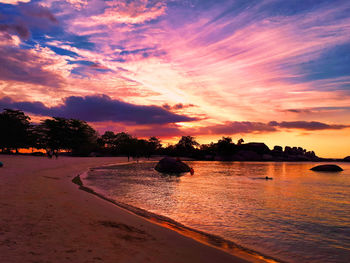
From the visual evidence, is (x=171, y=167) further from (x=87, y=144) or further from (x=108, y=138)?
(x=108, y=138)

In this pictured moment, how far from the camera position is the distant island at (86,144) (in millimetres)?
76750

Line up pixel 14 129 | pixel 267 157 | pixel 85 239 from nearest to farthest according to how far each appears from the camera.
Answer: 1. pixel 85 239
2. pixel 14 129
3. pixel 267 157

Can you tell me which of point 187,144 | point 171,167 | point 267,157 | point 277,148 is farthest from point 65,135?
point 277,148

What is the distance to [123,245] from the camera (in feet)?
18.5

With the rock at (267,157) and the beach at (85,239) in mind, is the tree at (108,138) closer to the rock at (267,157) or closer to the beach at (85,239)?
the rock at (267,157)

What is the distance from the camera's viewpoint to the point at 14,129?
74.0 m

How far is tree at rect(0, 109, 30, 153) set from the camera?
73.4 metres

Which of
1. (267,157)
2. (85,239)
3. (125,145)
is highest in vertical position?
(125,145)

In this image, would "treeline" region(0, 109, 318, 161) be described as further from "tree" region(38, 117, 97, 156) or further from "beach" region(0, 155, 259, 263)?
"beach" region(0, 155, 259, 263)

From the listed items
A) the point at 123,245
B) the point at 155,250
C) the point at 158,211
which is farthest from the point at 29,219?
the point at 158,211

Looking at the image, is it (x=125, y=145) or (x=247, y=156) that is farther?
(x=247, y=156)

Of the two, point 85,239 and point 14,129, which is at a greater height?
point 14,129

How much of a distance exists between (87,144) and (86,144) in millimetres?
615

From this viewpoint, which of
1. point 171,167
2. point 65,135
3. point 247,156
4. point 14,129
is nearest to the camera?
point 171,167
